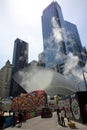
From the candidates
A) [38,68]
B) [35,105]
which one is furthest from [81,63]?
[35,105]

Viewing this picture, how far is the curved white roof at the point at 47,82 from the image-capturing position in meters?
110

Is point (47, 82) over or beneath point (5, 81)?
beneath

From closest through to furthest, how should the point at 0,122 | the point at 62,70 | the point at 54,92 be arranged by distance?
1. the point at 0,122
2. the point at 54,92
3. the point at 62,70

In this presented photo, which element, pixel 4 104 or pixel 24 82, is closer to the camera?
pixel 4 104

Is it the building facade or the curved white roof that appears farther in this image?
the building facade

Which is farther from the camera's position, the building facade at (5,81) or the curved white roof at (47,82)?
the building facade at (5,81)

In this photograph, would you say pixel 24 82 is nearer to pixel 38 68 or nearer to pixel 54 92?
pixel 38 68

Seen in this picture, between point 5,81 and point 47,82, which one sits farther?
point 5,81

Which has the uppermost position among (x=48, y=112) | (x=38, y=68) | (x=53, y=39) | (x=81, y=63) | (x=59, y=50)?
(x=53, y=39)

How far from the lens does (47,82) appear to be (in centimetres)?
11569

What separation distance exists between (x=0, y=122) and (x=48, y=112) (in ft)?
57.6

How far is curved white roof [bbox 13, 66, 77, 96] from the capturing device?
110 meters

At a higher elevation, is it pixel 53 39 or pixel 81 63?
pixel 53 39

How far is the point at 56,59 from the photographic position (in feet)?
624
